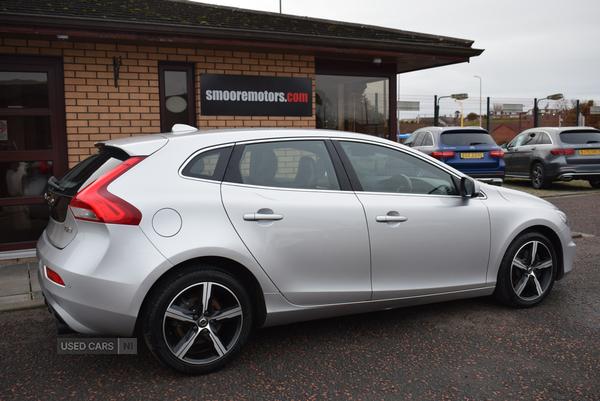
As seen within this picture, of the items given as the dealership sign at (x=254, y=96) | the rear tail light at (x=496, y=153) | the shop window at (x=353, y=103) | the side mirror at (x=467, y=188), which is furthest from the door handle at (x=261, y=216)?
the rear tail light at (x=496, y=153)

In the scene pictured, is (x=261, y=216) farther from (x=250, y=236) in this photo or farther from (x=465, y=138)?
(x=465, y=138)

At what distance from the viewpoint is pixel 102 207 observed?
9.61 ft

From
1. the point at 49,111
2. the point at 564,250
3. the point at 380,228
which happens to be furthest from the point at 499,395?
the point at 49,111

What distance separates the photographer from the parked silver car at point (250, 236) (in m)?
2.95

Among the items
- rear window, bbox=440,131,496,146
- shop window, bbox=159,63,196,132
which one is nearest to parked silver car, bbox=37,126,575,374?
shop window, bbox=159,63,196,132

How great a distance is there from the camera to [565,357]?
3.39 m

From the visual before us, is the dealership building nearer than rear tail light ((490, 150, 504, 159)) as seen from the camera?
Yes

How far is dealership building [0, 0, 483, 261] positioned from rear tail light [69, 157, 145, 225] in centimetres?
342

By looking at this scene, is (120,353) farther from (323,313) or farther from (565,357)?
A: (565,357)

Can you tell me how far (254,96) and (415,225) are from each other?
13.8 ft

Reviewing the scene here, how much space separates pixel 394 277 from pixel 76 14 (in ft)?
16.2

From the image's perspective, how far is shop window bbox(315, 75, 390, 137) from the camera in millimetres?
8156

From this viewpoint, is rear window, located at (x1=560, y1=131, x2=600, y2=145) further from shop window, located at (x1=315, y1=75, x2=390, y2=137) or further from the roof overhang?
shop window, located at (x1=315, y1=75, x2=390, y2=137)

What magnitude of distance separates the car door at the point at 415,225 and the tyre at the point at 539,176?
35.6 feet
